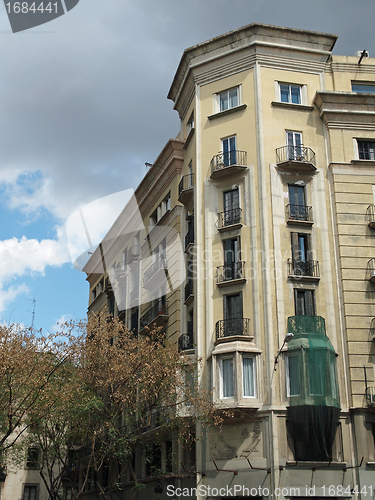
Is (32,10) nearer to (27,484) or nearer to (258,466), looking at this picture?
(258,466)

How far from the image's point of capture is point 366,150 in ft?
109

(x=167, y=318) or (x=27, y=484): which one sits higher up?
(x=167, y=318)

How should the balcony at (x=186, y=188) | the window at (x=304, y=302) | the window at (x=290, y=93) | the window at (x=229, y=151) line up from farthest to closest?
the balcony at (x=186, y=188) < the window at (x=290, y=93) < the window at (x=229, y=151) < the window at (x=304, y=302)

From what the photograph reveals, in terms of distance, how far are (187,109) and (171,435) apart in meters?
19.5

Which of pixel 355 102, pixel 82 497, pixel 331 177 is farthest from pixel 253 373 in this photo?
pixel 82 497

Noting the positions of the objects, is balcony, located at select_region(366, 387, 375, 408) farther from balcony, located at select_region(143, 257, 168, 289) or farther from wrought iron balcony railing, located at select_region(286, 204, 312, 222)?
balcony, located at select_region(143, 257, 168, 289)

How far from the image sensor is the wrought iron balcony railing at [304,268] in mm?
30188

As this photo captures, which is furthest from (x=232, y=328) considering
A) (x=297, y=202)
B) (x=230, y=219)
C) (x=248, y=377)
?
(x=297, y=202)

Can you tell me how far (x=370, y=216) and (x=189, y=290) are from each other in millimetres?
10304

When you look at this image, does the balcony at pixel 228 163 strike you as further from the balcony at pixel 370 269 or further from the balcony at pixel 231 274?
the balcony at pixel 370 269

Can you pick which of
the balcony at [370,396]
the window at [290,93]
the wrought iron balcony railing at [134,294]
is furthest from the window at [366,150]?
the wrought iron balcony railing at [134,294]

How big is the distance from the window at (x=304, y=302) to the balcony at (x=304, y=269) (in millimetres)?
714

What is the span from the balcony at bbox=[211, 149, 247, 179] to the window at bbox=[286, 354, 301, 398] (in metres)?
10.4

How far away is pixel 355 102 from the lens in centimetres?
3347
